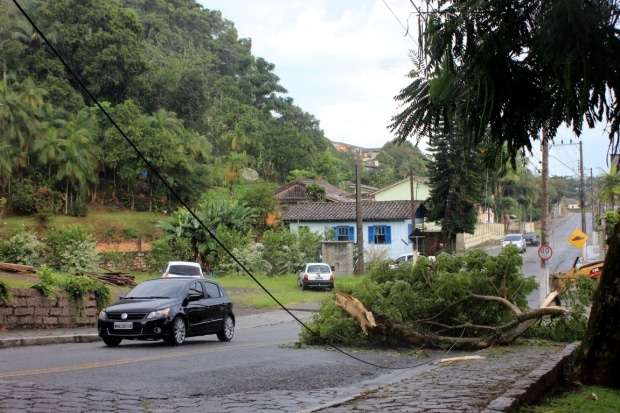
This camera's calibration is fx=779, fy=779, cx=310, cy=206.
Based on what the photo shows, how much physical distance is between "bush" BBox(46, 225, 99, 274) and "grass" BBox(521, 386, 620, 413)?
3710 centimetres

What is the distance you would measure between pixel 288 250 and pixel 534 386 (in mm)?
41184

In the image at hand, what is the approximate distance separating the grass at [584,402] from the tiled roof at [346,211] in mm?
54001

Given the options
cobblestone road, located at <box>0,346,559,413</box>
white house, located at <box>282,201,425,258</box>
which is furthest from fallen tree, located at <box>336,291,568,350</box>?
white house, located at <box>282,201,425,258</box>

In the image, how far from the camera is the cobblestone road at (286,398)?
25.4 ft

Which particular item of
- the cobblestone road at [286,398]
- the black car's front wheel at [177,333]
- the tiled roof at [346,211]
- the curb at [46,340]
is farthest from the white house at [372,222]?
the cobblestone road at [286,398]

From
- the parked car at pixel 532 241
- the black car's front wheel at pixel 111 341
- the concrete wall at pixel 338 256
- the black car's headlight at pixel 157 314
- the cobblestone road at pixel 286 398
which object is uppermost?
the parked car at pixel 532 241

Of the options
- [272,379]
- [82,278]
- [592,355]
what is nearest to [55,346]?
[82,278]

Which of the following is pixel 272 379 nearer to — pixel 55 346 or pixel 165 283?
pixel 165 283

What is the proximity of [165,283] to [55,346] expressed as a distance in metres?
2.84

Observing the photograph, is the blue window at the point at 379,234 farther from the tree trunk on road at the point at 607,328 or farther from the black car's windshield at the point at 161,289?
the tree trunk on road at the point at 607,328

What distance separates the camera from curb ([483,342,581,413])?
22.5 feet

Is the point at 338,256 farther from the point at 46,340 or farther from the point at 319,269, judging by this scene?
the point at 46,340

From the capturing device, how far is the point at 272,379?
1119 centimetres

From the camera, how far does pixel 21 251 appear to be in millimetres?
43562
